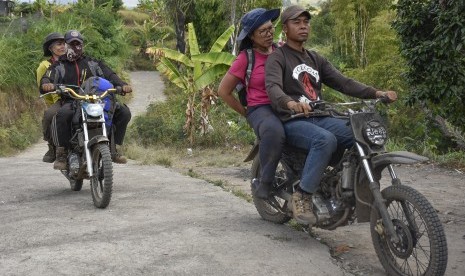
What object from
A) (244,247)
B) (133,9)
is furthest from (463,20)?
(133,9)

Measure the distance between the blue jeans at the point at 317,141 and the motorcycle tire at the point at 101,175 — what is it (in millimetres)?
2166

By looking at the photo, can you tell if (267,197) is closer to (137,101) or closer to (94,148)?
(94,148)

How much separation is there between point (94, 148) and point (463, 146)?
8307mm

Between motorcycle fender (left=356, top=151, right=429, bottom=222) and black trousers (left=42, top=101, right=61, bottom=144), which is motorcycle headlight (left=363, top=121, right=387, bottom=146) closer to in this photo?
motorcycle fender (left=356, top=151, right=429, bottom=222)

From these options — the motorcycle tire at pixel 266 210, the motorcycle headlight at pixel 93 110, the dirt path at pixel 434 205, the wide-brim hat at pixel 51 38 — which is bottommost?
the dirt path at pixel 434 205

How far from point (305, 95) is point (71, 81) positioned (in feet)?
11.6

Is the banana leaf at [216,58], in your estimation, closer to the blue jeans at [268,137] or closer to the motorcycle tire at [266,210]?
the motorcycle tire at [266,210]

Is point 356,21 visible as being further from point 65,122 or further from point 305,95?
point 305,95

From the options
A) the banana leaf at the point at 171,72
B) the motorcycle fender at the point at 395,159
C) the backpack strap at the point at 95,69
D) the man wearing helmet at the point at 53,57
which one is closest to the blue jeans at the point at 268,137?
the motorcycle fender at the point at 395,159

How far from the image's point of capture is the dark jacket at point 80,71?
7.54 metres

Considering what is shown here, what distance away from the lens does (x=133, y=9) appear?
186ft

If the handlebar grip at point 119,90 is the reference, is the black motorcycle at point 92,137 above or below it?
below

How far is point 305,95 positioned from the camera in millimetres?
5207

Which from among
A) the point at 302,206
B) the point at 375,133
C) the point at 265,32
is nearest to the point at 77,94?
the point at 265,32
